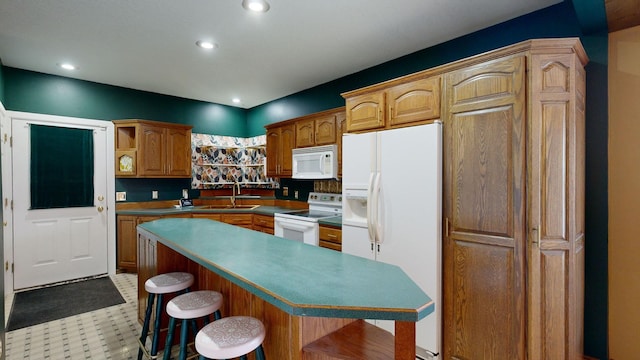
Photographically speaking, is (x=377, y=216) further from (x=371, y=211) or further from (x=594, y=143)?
(x=594, y=143)

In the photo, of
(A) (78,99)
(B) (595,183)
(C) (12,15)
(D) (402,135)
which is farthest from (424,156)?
(A) (78,99)

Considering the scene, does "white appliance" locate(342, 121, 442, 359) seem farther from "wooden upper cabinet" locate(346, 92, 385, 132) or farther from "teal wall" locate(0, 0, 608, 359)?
"teal wall" locate(0, 0, 608, 359)

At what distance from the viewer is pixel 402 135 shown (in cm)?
245

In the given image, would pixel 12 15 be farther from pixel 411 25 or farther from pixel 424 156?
pixel 424 156

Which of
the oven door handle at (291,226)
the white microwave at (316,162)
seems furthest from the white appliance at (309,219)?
the white microwave at (316,162)

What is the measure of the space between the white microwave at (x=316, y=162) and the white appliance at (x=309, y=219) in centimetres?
40

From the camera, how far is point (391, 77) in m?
3.54

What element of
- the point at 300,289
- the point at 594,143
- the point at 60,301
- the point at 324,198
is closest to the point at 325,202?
the point at 324,198

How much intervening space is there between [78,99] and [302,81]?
9.88ft

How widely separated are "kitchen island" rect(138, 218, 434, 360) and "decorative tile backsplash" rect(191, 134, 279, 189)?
120 inches

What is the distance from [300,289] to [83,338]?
2.64 m

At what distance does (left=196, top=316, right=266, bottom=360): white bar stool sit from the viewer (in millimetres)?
1309

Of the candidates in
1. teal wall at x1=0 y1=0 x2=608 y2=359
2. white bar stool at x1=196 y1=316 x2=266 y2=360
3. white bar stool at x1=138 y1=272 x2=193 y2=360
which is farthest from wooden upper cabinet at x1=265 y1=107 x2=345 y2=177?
white bar stool at x1=196 y1=316 x2=266 y2=360

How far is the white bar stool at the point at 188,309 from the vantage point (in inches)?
66.0
